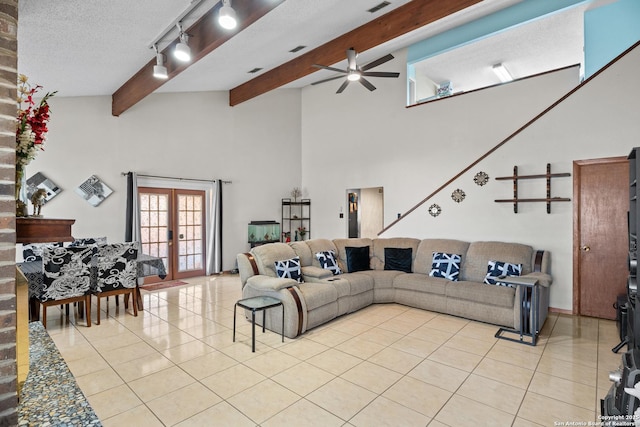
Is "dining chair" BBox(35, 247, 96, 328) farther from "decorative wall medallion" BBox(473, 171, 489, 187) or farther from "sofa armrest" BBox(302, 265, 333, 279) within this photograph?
"decorative wall medallion" BBox(473, 171, 489, 187)

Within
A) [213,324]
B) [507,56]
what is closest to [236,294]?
[213,324]

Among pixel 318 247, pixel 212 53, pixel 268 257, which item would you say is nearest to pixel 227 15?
pixel 212 53

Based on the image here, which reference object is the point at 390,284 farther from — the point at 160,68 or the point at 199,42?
the point at 160,68

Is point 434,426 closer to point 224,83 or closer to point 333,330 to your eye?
point 333,330

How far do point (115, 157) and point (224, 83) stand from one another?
2.47 meters

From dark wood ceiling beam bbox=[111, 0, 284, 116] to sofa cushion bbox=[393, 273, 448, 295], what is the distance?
3.81 m

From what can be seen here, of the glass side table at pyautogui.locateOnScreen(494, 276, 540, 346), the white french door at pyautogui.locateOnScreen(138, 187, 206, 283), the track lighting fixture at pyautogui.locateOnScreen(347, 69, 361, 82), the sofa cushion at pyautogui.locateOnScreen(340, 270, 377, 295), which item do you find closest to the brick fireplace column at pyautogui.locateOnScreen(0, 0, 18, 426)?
the sofa cushion at pyautogui.locateOnScreen(340, 270, 377, 295)

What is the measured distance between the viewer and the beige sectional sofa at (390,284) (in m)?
3.94

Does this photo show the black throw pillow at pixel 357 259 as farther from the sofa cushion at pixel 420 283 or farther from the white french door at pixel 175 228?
the white french door at pixel 175 228

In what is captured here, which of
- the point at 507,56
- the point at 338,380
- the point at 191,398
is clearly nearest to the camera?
the point at 191,398

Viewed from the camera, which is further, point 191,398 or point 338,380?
point 338,380

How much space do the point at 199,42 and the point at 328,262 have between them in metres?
3.33

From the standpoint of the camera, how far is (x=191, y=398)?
8.47 feet

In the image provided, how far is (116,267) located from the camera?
4.35m
